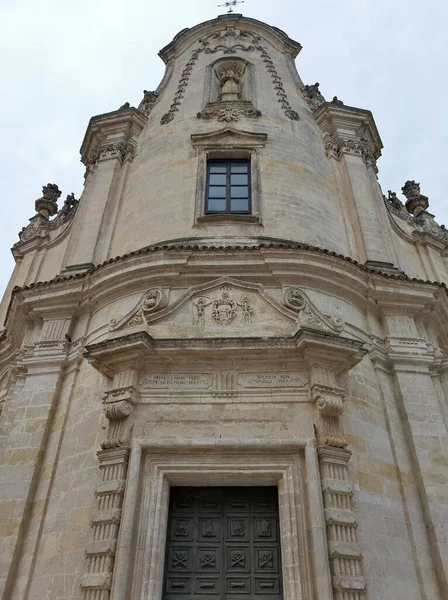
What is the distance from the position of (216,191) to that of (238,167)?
109 centimetres

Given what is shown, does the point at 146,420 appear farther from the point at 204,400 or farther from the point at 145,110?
the point at 145,110

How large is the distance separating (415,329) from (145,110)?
11.2 meters

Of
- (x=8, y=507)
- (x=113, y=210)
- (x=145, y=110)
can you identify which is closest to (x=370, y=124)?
(x=145, y=110)

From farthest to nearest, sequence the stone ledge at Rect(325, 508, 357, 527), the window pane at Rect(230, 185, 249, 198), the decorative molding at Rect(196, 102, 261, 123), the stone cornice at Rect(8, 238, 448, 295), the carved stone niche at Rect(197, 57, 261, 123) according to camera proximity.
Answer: the carved stone niche at Rect(197, 57, 261, 123)
the decorative molding at Rect(196, 102, 261, 123)
the window pane at Rect(230, 185, 249, 198)
the stone cornice at Rect(8, 238, 448, 295)
the stone ledge at Rect(325, 508, 357, 527)

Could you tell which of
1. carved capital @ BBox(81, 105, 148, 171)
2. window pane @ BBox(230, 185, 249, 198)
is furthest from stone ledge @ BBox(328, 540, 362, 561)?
carved capital @ BBox(81, 105, 148, 171)

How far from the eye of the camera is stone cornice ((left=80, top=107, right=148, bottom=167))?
52.0 ft

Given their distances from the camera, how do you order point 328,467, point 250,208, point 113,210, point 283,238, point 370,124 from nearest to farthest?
point 328,467 < point 283,238 < point 250,208 < point 113,210 < point 370,124

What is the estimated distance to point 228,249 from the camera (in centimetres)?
1045

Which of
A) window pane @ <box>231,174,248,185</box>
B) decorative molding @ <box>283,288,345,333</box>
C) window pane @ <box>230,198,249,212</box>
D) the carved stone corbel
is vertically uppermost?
window pane @ <box>231,174,248,185</box>

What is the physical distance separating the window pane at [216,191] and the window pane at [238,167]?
750 mm

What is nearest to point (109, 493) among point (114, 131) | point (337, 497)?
point (337, 497)

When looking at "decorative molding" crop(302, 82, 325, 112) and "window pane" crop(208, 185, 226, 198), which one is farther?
"decorative molding" crop(302, 82, 325, 112)

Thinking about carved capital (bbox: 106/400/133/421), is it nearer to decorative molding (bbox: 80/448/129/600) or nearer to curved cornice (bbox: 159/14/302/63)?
decorative molding (bbox: 80/448/129/600)

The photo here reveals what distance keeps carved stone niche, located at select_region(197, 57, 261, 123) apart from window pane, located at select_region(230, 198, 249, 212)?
2984 millimetres
